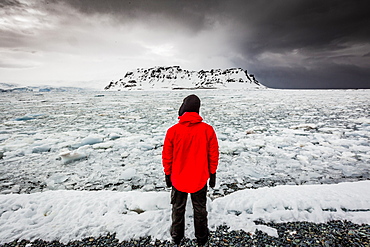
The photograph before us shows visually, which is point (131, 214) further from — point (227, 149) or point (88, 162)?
point (227, 149)

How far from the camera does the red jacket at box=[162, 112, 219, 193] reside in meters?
1.83

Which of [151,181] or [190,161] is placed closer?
[190,161]

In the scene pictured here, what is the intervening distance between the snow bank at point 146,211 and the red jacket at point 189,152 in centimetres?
66

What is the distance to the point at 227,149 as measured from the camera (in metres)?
4.86

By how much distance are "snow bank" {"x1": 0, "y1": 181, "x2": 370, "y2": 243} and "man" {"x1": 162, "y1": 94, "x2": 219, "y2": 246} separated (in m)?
0.26

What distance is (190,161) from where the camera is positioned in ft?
6.22

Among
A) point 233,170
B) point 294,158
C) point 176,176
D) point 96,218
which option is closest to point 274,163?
point 294,158

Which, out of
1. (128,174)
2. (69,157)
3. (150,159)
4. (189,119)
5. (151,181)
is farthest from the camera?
(150,159)

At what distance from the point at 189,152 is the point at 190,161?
97 mm

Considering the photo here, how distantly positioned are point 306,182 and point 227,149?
1.92 m

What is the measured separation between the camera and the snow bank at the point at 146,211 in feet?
6.92

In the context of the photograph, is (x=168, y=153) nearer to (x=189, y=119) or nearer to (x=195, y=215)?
(x=189, y=119)

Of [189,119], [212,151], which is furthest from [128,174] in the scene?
[189,119]

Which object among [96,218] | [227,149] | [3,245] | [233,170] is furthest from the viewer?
[227,149]
